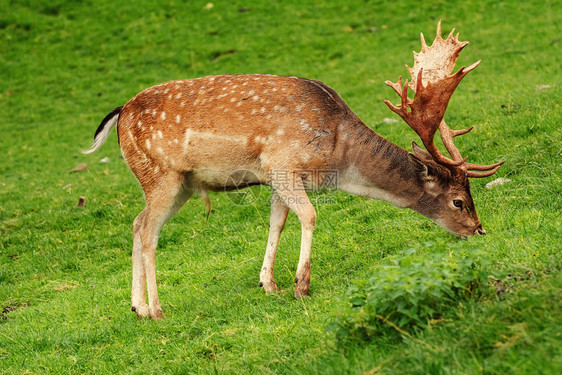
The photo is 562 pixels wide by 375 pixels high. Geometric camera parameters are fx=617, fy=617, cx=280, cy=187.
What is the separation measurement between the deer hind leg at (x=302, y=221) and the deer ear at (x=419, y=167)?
3.81 ft

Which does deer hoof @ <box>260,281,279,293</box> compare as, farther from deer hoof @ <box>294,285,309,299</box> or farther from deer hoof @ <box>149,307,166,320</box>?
deer hoof @ <box>149,307,166,320</box>

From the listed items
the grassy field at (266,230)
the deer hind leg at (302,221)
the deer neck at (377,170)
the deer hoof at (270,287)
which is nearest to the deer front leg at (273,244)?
the deer hoof at (270,287)

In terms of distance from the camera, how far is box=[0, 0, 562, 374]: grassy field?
12.4ft

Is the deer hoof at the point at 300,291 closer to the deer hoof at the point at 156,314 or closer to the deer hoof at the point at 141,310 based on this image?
the deer hoof at the point at 156,314

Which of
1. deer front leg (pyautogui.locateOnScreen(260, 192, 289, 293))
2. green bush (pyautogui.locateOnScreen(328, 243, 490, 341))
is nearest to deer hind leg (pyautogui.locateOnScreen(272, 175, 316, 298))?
deer front leg (pyautogui.locateOnScreen(260, 192, 289, 293))

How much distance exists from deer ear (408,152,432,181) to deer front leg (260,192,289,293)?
56.1 inches

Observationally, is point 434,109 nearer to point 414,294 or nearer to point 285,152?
point 285,152

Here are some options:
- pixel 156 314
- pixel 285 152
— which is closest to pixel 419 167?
pixel 285 152

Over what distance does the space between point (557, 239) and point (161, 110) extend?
13.6 ft

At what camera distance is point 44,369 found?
208 inches

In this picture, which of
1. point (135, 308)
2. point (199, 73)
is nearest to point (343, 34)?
point (199, 73)

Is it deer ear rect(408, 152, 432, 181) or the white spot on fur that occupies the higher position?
the white spot on fur

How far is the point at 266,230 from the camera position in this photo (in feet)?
27.2

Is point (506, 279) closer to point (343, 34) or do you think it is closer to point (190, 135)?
point (190, 135)
